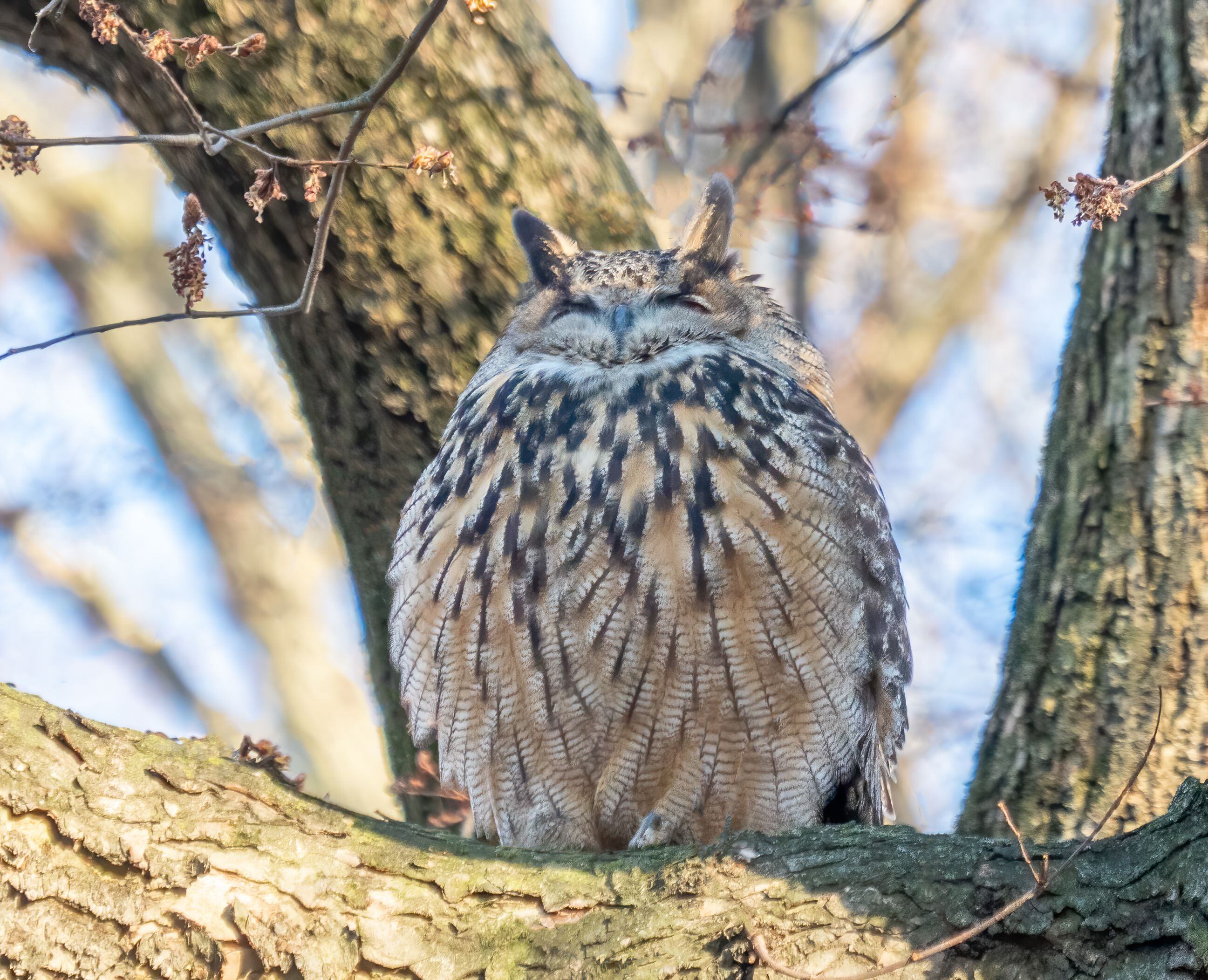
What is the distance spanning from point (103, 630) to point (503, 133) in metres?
4.71

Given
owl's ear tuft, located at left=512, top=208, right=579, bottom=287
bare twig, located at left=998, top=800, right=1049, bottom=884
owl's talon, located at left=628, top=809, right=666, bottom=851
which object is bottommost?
bare twig, located at left=998, top=800, right=1049, bottom=884

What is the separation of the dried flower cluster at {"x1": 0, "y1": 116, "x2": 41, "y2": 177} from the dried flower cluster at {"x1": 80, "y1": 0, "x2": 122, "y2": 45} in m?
0.20

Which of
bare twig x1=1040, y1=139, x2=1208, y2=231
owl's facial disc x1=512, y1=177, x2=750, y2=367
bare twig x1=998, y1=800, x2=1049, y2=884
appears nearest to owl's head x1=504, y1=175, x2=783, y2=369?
owl's facial disc x1=512, y1=177, x2=750, y2=367

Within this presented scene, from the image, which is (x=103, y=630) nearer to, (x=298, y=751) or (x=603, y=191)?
(x=298, y=751)

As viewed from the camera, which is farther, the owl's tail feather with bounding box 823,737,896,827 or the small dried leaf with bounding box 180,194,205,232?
the owl's tail feather with bounding box 823,737,896,827

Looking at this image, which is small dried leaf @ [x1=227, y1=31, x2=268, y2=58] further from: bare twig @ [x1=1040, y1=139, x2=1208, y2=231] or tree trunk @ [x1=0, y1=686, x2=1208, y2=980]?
bare twig @ [x1=1040, y1=139, x2=1208, y2=231]

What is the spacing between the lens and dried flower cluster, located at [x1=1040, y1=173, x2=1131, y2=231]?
6.86 feet

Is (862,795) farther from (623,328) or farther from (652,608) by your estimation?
(623,328)

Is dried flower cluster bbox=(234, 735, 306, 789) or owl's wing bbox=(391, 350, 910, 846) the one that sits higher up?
owl's wing bbox=(391, 350, 910, 846)

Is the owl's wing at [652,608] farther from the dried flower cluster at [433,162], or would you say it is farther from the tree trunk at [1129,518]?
the dried flower cluster at [433,162]

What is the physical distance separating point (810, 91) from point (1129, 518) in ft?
5.87

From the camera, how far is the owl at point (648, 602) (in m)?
2.42

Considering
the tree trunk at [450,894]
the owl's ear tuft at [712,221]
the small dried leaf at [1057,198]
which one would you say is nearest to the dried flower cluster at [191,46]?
the tree trunk at [450,894]

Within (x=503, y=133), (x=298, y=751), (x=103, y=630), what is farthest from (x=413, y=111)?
(x=103, y=630)
